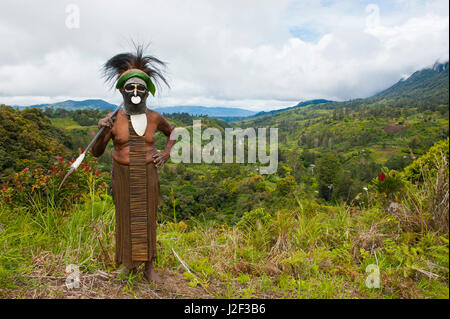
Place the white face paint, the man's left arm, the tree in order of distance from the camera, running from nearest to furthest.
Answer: the white face paint < the man's left arm < the tree

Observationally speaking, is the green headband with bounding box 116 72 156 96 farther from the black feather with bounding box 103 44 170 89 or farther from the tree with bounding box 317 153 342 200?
the tree with bounding box 317 153 342 200

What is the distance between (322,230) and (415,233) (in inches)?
46.7

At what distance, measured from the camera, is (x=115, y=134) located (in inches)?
110

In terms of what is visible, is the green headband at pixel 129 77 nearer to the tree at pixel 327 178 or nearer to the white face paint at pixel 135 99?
the white face paint at pixel 135 99

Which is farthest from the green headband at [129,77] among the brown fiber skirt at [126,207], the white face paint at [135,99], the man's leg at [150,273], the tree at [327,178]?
the tree at [327,178]

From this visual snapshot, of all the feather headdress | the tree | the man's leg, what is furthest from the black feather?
the tree

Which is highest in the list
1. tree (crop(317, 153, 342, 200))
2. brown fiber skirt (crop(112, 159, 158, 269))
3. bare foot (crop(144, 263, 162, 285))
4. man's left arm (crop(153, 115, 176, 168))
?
man's left arm (crop(153, 115, 176, 168))

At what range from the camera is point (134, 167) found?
2.76m

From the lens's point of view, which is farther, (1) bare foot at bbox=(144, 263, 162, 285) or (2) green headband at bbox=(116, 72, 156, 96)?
(1) bare foot at bbox=(144, 263, 162, 285)

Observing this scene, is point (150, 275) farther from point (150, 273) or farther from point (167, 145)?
point (167, 145)

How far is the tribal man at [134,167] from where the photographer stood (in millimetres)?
2758

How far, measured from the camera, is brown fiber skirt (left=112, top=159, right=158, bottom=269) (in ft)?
9.12

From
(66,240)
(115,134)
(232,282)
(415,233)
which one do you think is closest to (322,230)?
(415,233)

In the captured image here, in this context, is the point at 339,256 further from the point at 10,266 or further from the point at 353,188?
the point at 353,188
